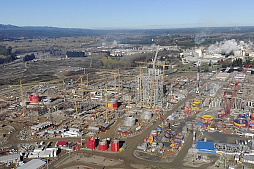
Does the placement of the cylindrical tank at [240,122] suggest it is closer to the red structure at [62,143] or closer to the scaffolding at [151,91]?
the scaffolding at [151,91]

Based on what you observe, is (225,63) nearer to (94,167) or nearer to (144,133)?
(144,133)

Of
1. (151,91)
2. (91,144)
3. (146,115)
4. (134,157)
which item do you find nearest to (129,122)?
(146,115)

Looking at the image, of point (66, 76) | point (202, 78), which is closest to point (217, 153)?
point (202, 78)

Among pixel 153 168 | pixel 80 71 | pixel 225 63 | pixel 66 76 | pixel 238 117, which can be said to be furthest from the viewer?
pixel 225 63

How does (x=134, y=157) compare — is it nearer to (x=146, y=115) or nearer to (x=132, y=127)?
(x=132, y=127)

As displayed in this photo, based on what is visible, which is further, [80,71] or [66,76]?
[80,71]

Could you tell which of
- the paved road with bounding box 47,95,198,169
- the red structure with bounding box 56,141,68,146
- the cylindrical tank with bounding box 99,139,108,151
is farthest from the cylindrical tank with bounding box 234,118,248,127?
the red structure with bounding box 56,141,68,146

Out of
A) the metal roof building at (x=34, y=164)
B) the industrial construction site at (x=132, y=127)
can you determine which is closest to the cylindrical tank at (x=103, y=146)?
the industrial construction site at (x=132, y=127)
